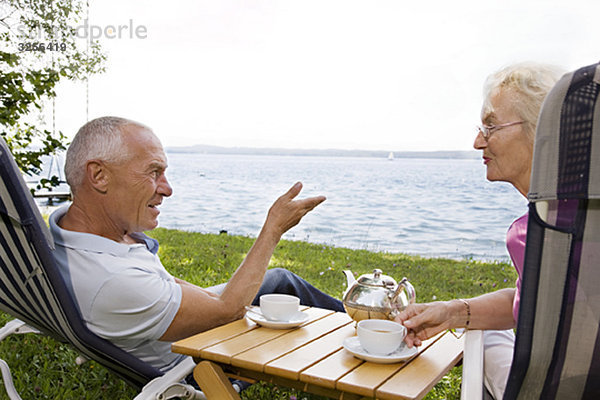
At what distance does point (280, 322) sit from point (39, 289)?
85 centimetres

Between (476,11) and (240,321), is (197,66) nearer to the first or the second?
(476,11)

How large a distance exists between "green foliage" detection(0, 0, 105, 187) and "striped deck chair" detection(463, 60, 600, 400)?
3.10 metres

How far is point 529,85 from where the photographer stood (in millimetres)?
1971

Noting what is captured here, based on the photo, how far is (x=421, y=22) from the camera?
47844 mm

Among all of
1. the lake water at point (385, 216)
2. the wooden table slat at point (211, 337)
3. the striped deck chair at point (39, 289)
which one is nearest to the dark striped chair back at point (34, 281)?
the striped deck chair at point (39, 289)

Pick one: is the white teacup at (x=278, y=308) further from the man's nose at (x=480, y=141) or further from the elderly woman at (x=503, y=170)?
the man's nose at (x=480, y=141)

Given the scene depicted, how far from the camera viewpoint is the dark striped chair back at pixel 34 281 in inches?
66.9

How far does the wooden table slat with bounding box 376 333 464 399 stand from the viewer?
4.64 feet

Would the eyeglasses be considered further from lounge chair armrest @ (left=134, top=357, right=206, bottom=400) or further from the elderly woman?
lounge chair armrest @ (left=134, top=357, right=206, bottom=400)

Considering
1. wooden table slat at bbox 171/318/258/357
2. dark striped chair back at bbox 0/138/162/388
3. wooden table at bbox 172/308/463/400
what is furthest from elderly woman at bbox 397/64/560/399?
dark striped chair back at bbox 0/138/162/388

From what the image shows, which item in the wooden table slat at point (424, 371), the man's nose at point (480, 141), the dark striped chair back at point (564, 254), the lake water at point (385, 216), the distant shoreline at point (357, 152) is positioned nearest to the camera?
the dark striped chair back at point (564, 254)

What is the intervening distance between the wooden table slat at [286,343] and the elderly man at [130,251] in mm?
304

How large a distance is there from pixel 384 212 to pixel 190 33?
1193 inches

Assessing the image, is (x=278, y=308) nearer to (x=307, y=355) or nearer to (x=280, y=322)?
(x=280, y=322)
